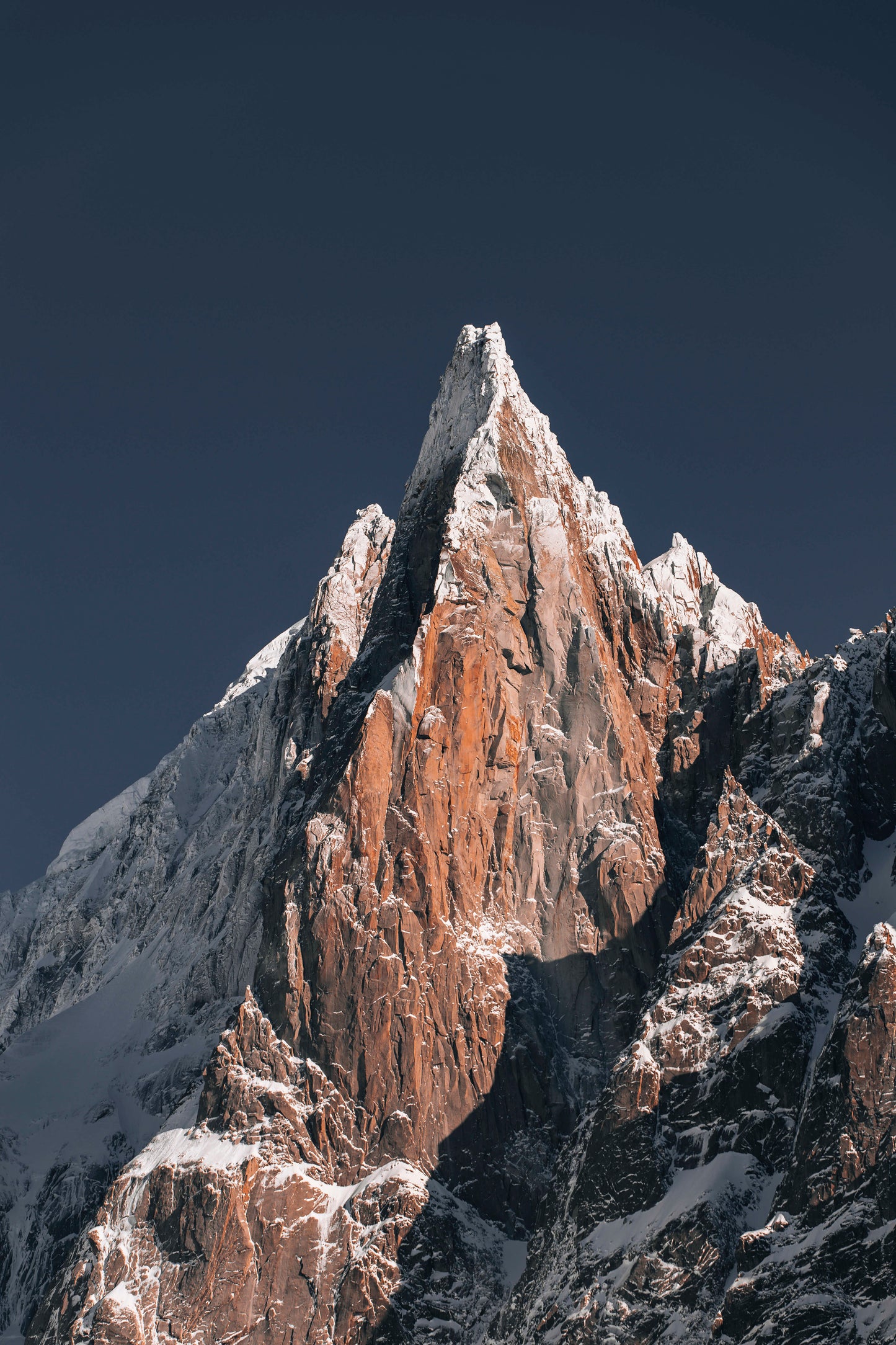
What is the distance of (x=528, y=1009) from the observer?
166m

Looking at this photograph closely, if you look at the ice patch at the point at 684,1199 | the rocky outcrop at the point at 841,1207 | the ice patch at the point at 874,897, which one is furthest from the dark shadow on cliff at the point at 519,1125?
the rocky outcrop at the point at 841,1207

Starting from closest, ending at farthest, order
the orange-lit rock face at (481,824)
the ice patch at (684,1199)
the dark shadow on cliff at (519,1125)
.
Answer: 1. the ice patch at (684,1199)
2. the dark shadow on cliff at (519,1125)
3. the orange-lit rock face at (481,824)

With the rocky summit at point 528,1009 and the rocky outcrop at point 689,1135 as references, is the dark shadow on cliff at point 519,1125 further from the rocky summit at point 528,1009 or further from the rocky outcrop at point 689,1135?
the rocky outcrop at point 689,1135

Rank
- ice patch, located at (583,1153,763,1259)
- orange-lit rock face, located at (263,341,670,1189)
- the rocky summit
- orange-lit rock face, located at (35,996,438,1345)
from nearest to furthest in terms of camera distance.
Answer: the rocky summit, ice patch, located at (583,1153,763,1259), orange-lit rock face, located at (35,996,438,1345), orange-lit rock face, located at (263,341,670,1189)

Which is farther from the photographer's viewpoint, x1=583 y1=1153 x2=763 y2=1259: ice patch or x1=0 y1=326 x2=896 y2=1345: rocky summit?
x1=583 y1=1153 x2=763 y2=1259: ice patch

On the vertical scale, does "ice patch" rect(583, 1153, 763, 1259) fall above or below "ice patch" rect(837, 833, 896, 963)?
below

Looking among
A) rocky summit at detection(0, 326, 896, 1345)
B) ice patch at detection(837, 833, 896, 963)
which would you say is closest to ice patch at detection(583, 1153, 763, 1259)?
rocky summit at detection(0, 326, 896, 1345)

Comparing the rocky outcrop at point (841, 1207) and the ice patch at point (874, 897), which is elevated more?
the ice patch at point (874, 897)

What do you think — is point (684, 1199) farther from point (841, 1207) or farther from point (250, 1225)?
point (250, 1225)

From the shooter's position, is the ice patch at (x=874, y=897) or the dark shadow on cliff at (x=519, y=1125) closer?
the dark shadow on cliff at (x=519, y=1125)

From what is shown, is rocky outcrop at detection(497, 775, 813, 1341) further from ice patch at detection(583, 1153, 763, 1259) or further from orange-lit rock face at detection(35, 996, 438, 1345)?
orange-lit rock face at detection(35, 996, 438, 1345)

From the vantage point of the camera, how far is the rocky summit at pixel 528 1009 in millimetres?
136000

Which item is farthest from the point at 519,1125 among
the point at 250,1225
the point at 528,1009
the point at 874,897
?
the point at 874,897

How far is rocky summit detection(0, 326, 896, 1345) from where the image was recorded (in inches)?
5354
